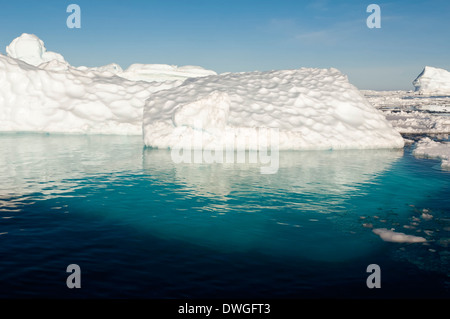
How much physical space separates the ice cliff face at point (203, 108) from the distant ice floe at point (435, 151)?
5.72 ft

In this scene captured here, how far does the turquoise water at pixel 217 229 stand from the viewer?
638 cm

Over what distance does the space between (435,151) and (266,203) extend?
13.2 m

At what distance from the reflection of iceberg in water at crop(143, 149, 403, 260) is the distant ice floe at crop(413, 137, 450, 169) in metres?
2.31

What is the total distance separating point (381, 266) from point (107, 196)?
25.2 ft

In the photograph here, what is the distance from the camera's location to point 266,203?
1098 centimetres

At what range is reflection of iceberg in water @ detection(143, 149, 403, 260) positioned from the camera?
8.27 m

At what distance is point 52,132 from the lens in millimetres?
27156

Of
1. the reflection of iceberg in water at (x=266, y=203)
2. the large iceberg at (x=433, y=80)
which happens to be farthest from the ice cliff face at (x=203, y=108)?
the large iceberg at (x=433, y=80)
